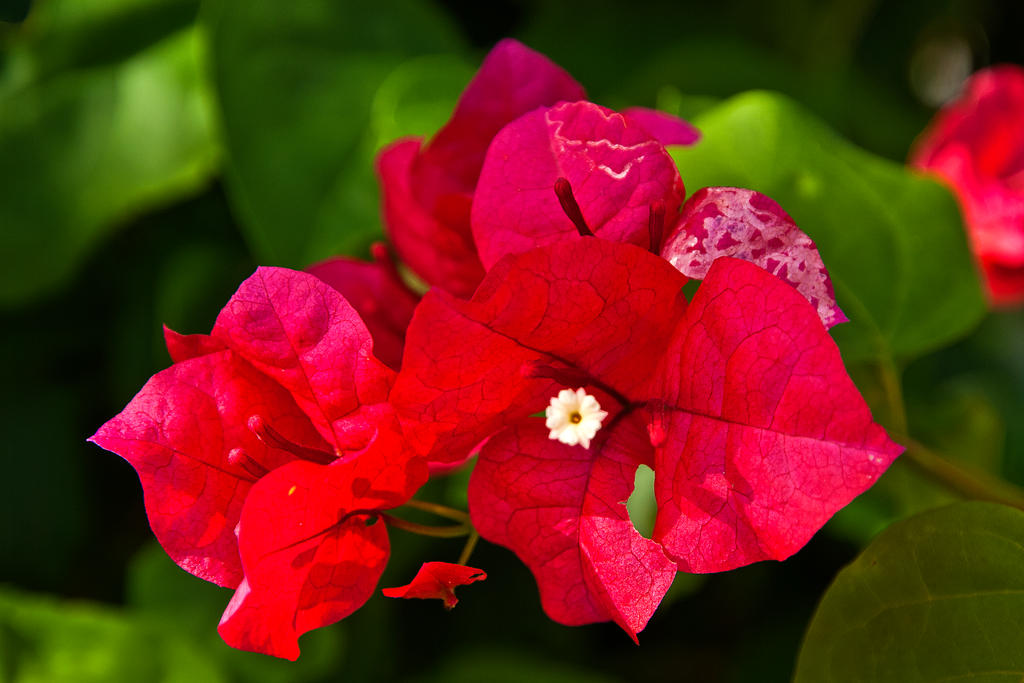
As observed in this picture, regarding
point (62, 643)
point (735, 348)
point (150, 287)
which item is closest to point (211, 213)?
point (150, 287)

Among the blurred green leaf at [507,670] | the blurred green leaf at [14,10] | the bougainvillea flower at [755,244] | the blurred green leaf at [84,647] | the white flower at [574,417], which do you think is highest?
the bougainvillea flower at [755,244]

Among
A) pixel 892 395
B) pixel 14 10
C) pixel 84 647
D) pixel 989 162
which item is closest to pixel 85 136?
pixel 14 10

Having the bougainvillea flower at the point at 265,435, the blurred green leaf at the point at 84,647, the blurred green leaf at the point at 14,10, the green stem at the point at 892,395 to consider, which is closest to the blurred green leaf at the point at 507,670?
the blurred green leaf at the point at 84,647

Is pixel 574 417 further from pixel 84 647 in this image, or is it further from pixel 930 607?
pixel 84 647

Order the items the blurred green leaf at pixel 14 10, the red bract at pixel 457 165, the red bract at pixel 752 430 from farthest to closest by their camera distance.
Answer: the blurred green leaf at pixel 14 10 → the red bract at pixel 457 165 → the red bract at pixel 752 430

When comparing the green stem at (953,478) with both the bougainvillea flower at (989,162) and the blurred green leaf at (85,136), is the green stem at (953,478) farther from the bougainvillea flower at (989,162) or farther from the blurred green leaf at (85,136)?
the blurred green leaf at (85,136)

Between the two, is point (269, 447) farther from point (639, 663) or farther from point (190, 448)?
point (639, 663)
